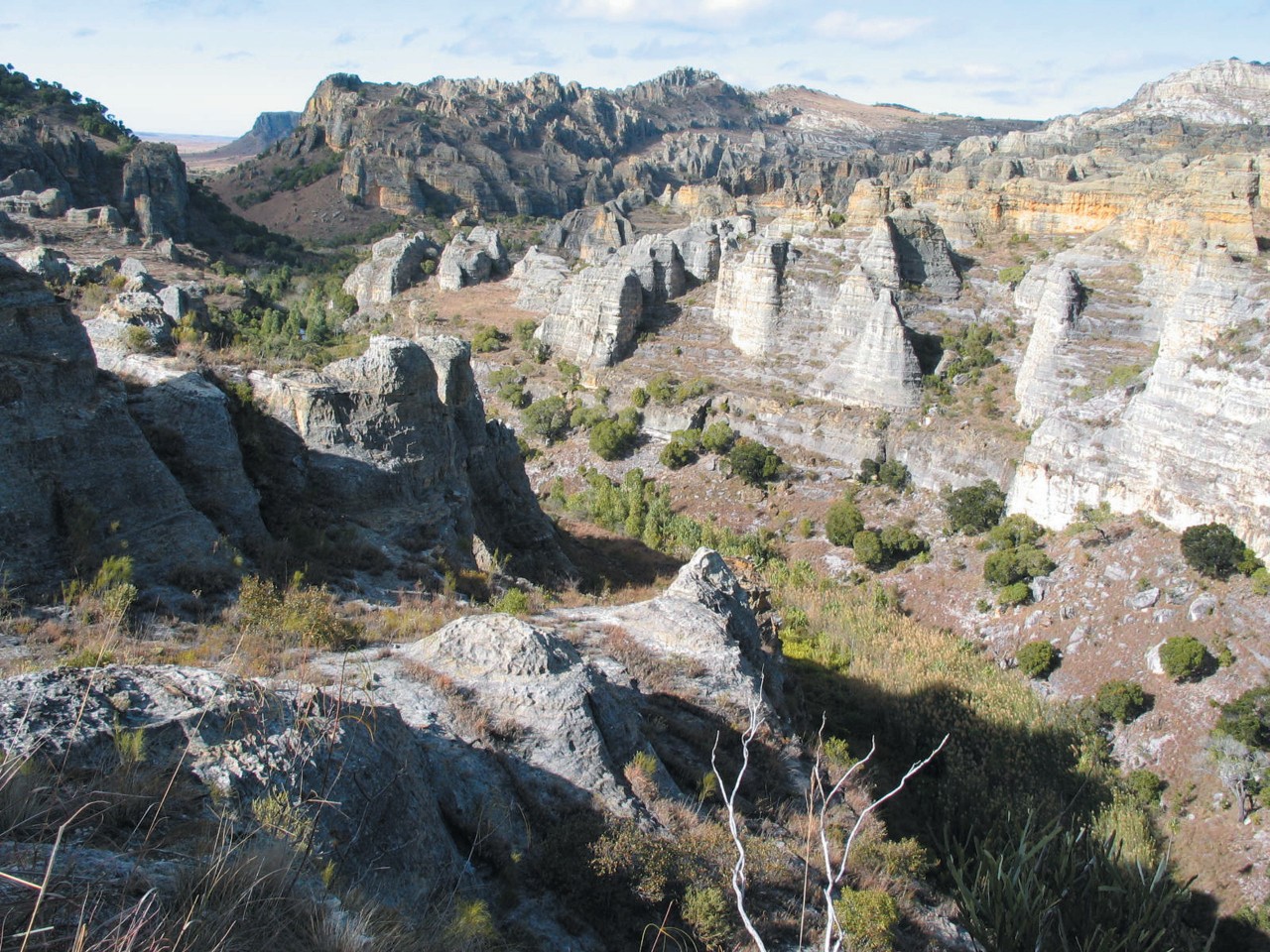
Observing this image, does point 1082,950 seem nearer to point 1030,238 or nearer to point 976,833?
point 976,833

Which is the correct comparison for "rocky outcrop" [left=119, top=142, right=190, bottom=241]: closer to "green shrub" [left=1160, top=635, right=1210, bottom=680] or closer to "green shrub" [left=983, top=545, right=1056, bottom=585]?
"green shrub" [left=983, top=545, right=1056, bottom=585]

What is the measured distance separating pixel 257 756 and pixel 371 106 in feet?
289

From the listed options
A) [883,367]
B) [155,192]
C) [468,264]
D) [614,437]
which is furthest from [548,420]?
[155,192]

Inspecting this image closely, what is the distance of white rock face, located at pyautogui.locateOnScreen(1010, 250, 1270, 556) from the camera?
17250 millimetres

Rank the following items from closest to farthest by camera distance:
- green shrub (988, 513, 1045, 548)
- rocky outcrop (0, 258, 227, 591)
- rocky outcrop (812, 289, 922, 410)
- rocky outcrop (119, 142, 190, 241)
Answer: rocky outcrop (0, 258, 227, 591) < green shrub (988, 513, 1045, 548) < rocky outcrop (812, 289, 922, 410) < rocky outcrop (119, 142, 190, 241)

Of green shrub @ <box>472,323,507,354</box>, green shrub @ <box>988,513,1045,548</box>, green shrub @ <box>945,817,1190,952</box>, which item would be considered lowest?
green shrub @ <box>945,817,1190,952</box>

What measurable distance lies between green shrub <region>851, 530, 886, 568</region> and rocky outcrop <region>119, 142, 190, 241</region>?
41.9 meters

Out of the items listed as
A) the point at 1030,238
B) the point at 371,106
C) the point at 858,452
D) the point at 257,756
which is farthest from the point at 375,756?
the point at 371,106

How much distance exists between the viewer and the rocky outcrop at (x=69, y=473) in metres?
7.73

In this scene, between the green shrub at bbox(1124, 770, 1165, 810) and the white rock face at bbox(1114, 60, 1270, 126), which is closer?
the green shrub at bbox(1124, 770, 1165, 810)

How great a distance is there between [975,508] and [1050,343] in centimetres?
594

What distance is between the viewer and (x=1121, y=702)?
51.4 feet

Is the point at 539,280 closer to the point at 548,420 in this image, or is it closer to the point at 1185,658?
the point at 548,420

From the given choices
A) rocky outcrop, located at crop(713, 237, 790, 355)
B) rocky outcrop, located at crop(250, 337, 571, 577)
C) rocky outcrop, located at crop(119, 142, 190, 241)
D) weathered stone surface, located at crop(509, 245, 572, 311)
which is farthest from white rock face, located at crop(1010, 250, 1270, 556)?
rocky outcrop, located at crop(119, 142, 190, 241)
